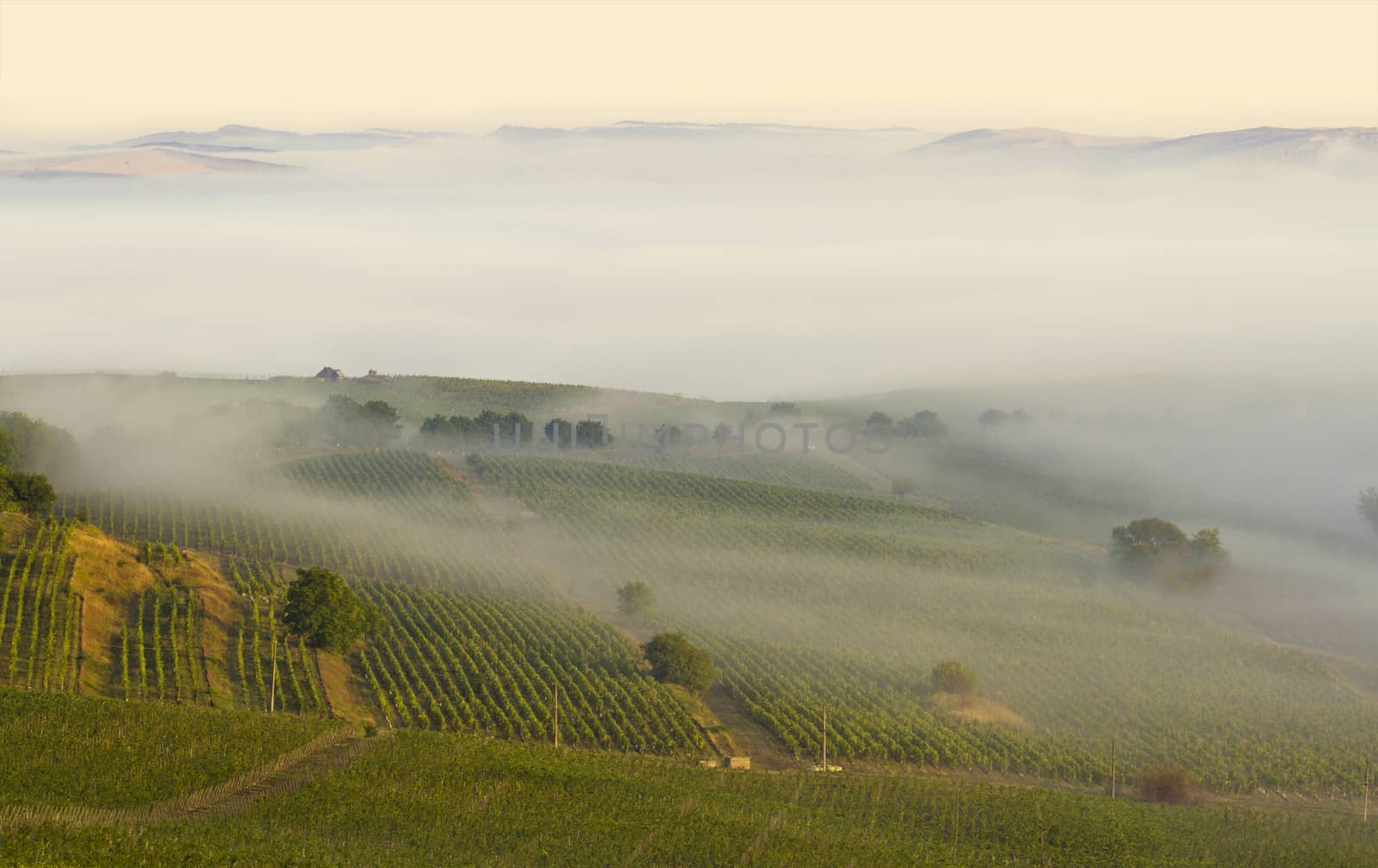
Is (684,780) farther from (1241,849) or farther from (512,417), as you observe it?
(512,417)

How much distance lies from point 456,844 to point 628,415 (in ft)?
428

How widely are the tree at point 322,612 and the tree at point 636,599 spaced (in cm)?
1940

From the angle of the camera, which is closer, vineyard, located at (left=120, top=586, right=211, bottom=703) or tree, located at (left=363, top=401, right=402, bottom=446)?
vineyard, located at (left=120, top=586, right=211, bottom=703)

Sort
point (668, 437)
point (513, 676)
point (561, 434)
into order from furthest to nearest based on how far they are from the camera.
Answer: point (668, 437)
point (561, 434)
point (513, 676)

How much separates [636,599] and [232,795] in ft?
131

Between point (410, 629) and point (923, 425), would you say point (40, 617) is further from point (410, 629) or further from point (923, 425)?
point (923, 425)

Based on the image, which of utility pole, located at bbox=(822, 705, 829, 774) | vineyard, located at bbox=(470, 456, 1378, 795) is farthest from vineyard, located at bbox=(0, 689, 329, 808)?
vineyard, located at bbox=(470, 456, 1378, 795)

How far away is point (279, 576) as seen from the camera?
84812mm

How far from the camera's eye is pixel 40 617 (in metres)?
63.7

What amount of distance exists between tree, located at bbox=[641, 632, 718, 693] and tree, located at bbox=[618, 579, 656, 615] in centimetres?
1198

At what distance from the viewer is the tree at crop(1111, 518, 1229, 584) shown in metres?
105

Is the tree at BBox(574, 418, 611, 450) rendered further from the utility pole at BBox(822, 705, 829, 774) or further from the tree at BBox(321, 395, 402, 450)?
the utility pole at BBox(822, 705, 829, 774)

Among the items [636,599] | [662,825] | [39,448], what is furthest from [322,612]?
[39,448]

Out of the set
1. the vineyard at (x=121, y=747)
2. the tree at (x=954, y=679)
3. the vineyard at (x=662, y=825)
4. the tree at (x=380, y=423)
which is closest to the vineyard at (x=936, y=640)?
the tree at (x=954, y=679)
